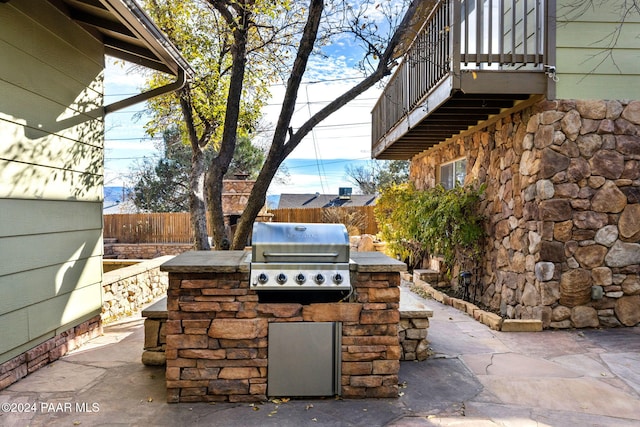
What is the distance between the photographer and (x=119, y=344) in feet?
13.1

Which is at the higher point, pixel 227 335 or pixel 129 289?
pixel 227 335

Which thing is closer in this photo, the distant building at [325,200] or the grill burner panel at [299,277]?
the grill burner panel at [299,277]

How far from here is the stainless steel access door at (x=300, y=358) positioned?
2801 mm

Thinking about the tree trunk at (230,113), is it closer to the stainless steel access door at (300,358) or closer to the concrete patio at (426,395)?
the concrete patio at (426,395)

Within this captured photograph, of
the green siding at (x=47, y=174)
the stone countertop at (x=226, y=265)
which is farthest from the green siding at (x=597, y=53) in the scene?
the green siding at (x=47, y=174)

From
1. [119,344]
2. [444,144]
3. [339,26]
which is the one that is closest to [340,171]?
[444,144]

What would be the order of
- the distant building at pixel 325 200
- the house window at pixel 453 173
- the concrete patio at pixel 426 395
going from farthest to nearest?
the distant building at pixel 325 200 → the house window at pixel 453 173 → the concrete patio at pixel 426 395

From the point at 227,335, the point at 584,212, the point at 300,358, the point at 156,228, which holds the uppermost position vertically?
the point at 584,212

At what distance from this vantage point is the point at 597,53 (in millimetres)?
4402

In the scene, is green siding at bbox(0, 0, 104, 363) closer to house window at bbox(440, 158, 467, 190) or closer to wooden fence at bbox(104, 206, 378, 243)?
house window at bbox(440, 158, 467, 190)

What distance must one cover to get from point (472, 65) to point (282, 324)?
11.4 ft

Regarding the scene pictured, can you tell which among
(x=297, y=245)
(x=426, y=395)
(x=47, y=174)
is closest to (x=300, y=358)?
(x=297, y=245)

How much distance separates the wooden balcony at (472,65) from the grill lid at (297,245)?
7.46 feet

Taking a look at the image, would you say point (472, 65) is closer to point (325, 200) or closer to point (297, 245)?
point (297, 245)
